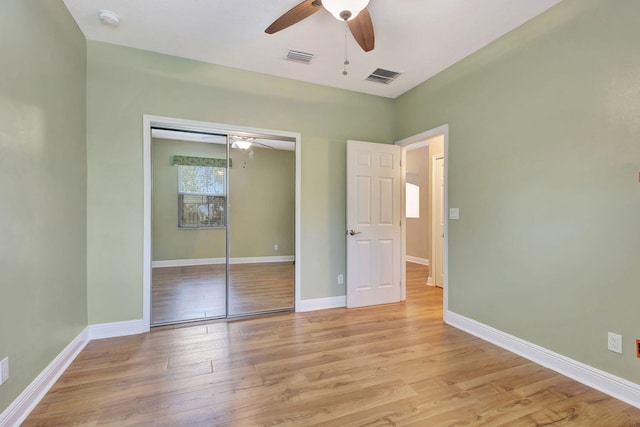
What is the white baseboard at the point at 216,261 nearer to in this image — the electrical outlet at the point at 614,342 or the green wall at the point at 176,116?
the green wall at the point at 176,116

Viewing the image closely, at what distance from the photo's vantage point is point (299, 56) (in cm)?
304

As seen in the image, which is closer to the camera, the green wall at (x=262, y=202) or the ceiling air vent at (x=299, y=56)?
the ceiling air vent at (x=299, y=56)

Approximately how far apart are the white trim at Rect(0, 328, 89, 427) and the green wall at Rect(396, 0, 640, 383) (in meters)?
3.59

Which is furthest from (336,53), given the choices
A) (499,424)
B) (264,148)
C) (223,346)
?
(499,424)

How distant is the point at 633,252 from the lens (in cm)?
188

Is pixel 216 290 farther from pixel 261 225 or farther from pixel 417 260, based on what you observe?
pixel 417 260

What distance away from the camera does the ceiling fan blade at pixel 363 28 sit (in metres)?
2.01

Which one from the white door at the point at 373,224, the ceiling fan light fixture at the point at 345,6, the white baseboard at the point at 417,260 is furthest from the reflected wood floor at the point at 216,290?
the white baseboard at the point at 417,260

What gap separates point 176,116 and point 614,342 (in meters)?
4.20

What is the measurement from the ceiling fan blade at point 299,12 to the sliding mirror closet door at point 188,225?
163 centimetres

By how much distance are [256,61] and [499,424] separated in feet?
12.1

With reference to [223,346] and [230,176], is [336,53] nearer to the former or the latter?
[230,176]

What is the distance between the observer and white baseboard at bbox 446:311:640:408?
190 cm

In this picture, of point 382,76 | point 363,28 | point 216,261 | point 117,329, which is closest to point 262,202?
point 216,261
